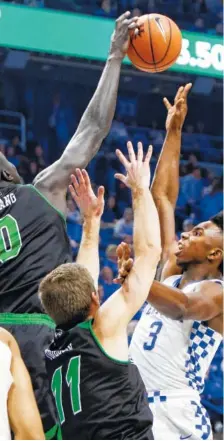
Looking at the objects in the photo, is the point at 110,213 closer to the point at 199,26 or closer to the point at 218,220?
the point at 199,26

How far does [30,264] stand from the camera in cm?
379

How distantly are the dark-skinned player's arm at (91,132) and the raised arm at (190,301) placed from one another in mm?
613

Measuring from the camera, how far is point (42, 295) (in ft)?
10.3

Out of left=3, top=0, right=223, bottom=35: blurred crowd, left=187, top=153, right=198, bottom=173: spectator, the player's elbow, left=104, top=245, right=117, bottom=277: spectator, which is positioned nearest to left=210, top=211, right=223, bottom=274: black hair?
the player's elbow

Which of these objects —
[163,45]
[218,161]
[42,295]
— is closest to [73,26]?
[218,161]

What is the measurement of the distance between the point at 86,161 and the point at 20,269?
605mm

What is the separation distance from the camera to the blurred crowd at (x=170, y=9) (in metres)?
14.1

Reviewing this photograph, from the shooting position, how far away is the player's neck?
4.80 metres

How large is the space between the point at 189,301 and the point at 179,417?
2.15ft

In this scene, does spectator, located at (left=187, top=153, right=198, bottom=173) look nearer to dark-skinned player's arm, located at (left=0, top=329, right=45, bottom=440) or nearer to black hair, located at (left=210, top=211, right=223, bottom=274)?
black hair, located at (left=210, top=211, right=223, bottom=274)

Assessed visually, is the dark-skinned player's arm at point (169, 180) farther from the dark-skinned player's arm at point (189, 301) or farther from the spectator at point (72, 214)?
the spectator at point (72, 214)

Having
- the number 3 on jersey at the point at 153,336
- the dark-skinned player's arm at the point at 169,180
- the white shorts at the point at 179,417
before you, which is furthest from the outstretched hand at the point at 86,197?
the dark-skinned player's arm at the point at 169,180

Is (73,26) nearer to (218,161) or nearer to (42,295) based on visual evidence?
(218,161)

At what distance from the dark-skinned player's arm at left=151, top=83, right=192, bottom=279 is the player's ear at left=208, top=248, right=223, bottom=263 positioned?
340 mm
